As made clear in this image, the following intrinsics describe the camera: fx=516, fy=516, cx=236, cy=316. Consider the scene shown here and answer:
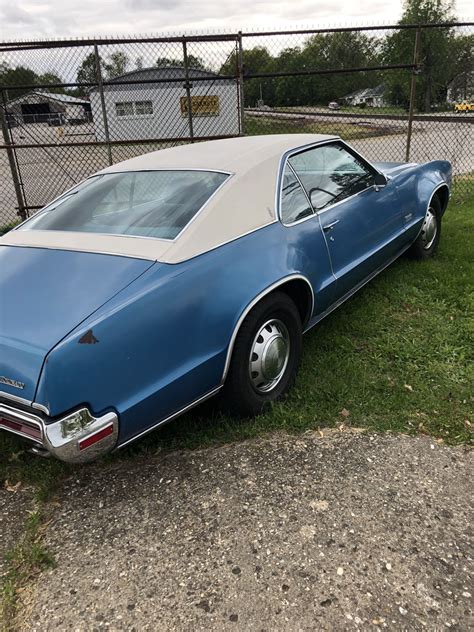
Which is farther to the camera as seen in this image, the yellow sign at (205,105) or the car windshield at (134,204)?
the yellow sign at (205,105)

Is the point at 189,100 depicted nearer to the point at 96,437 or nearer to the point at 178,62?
the point at 178,62

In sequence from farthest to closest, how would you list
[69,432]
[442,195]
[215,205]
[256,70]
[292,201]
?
[256,70], [442,195], [292,201], [215,205], [69,432]

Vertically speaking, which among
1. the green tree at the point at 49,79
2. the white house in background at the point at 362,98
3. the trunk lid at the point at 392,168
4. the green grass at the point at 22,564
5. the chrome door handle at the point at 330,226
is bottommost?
the green grass at the point at 22,564

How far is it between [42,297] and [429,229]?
4.08m

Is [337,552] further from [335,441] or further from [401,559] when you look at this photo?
[335,441]

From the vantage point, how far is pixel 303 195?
3.39 meters

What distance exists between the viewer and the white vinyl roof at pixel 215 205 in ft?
8.44

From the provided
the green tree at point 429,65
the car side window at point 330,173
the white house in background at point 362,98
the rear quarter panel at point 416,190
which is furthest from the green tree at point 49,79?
the green tree at point 429,65

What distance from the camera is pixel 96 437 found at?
2.10 m

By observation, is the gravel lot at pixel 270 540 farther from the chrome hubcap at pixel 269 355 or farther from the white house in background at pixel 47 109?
the white house in background at pixel 47 109

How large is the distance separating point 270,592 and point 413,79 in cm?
718

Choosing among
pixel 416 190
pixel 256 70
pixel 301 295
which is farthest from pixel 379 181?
pixel 256 70

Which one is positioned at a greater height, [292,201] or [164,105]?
[164,105]

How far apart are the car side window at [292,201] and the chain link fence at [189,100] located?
13.6ft
